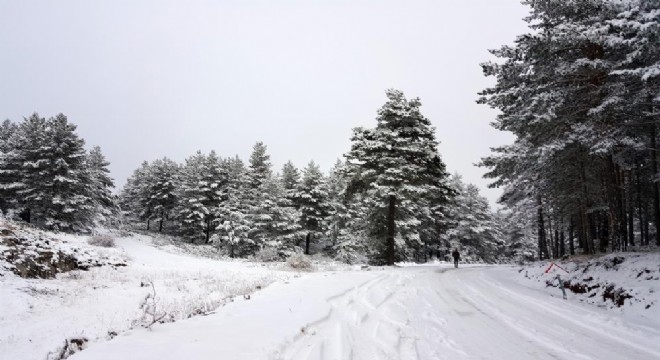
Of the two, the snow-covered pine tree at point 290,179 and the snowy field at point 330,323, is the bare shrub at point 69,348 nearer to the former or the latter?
the snowy field at point 330,323

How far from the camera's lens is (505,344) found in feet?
20.1

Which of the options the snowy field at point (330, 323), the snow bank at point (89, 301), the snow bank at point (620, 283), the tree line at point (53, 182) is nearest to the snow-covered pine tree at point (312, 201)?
the tree line at point (53, 182)

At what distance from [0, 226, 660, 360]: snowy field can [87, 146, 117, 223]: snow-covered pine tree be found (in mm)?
→ 22940

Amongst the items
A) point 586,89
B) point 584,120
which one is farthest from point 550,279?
point 586,89

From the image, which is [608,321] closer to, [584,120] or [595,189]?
[584,120]

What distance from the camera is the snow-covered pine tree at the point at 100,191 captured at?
3341cm

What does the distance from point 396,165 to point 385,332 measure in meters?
18.3

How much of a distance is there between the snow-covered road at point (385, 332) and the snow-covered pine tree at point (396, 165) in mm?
13923

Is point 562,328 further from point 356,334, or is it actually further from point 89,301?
point 89,301

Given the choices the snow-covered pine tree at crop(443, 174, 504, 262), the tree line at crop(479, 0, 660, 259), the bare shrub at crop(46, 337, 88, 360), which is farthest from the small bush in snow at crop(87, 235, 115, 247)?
the snow-covered pine tree at crop(443, 174, 504, 262)

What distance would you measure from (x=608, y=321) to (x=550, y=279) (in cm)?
672

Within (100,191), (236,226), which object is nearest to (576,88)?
(236,226)

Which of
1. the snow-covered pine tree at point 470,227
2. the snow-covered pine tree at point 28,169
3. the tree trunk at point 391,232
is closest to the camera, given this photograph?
the tree trunk at point 391,232

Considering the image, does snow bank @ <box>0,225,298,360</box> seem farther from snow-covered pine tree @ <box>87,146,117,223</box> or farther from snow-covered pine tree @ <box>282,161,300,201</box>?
snow-covered pine tree @ <box>282,161,300,201</box>
